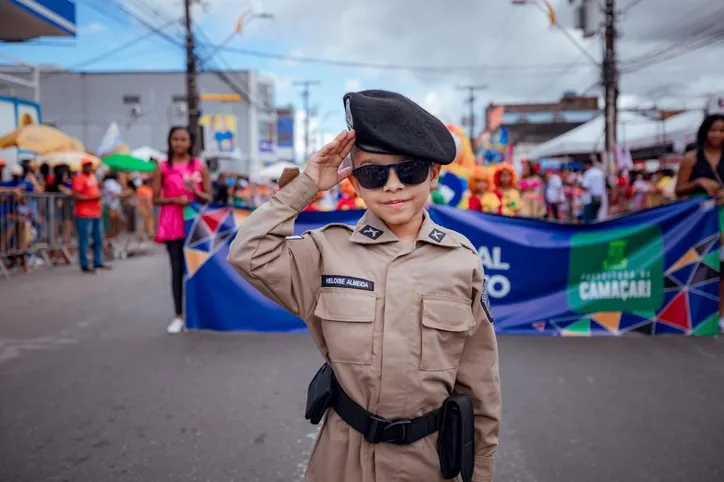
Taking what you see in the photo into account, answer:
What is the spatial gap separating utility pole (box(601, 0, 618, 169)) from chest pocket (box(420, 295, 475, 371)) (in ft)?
62.4

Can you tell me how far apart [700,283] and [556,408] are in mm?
2884

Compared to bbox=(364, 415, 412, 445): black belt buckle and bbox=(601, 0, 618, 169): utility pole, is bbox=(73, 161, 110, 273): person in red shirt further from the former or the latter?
bbox=(601, 0, 618, 169): utility pole

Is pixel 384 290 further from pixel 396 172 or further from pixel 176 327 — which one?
pixel 176 327

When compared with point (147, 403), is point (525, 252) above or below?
above

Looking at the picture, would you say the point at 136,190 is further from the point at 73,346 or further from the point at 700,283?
the point at 700,283

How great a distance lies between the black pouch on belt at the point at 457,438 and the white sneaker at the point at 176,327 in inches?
198

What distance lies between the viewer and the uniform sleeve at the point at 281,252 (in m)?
1.85

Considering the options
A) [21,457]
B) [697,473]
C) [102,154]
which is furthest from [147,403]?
[102,154]

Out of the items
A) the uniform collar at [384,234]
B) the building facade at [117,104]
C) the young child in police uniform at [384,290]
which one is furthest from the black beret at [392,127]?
the building facade at [117,104]

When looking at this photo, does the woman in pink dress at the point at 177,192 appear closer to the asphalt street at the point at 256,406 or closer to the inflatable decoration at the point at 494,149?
the asphalt street at the point at 256,406

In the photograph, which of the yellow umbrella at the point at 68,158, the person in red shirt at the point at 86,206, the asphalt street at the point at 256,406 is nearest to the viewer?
the asphalt street at the point at 256,406

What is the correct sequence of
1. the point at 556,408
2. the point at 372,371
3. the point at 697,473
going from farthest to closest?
the point at 556,408 → the point at 697,473 → the point at 372,371

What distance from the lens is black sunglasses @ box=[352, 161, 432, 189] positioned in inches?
75.3

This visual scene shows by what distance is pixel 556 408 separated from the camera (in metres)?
4.25
